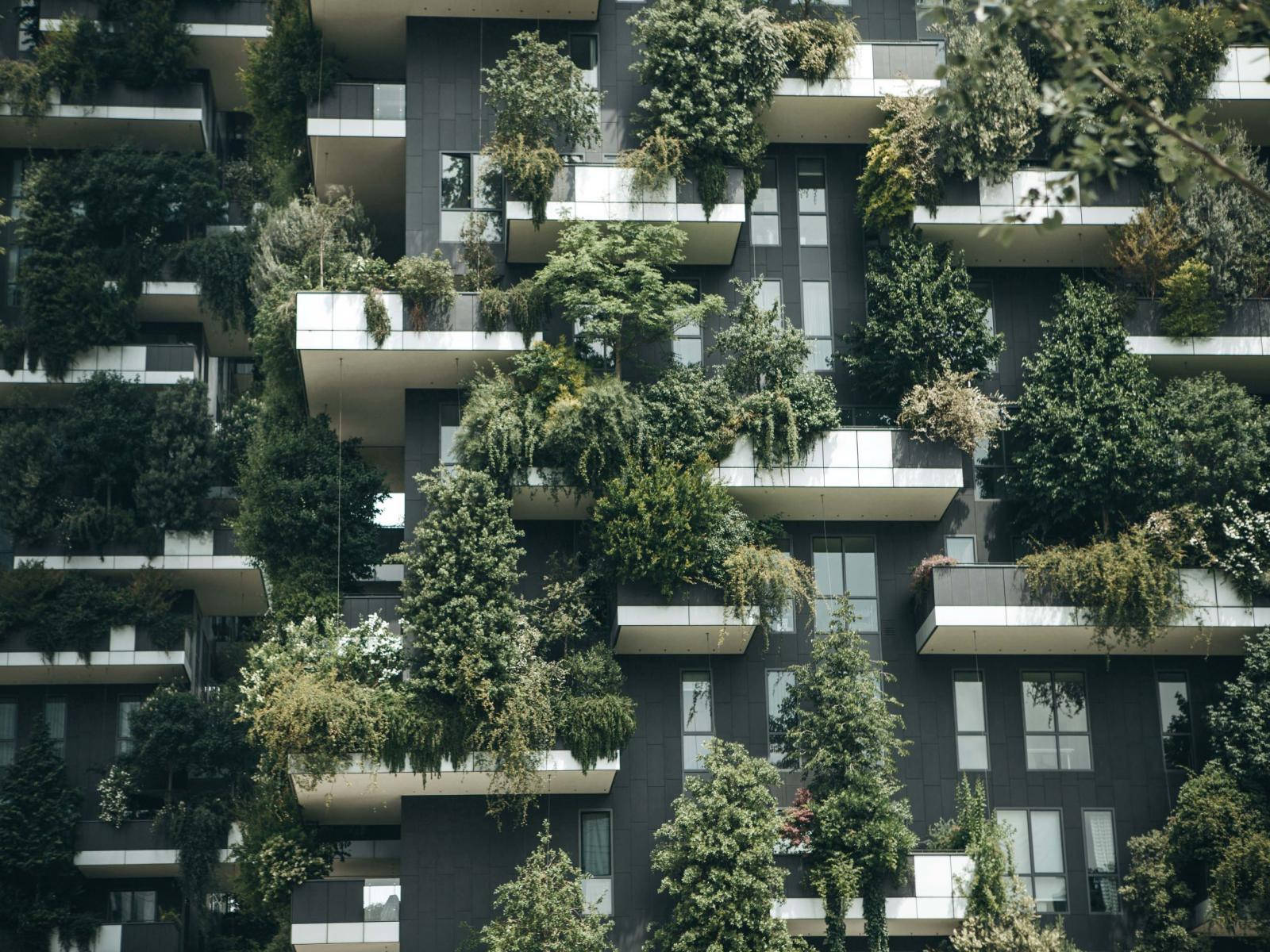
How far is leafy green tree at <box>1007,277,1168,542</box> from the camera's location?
113 feet

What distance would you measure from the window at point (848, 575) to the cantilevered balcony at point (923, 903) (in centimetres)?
503

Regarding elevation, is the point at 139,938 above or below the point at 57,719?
below

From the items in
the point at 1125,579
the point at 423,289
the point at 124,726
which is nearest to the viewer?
the point at 1125,579

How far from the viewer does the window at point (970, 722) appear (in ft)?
114

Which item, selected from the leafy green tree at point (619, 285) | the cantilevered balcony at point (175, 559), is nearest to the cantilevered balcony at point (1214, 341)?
the leafy green tree at point (619, 285)

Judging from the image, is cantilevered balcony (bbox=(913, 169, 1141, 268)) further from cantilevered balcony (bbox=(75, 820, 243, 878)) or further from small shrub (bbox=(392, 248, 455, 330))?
cantilevered balcony (bbox=(75, 820, 243, 878))

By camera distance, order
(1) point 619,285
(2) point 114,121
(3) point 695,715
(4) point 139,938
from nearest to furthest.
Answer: (1) point 619,285 < (3) point 695,715 < (4) point 139,938 < (2) point 114,121

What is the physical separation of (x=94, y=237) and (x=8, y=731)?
1247 centimetres

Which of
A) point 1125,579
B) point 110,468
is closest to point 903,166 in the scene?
point 1125,579

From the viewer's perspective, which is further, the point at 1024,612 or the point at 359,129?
the point at 359,129

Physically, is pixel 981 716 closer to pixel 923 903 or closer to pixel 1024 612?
pixel 1024 612

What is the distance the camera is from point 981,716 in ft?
115

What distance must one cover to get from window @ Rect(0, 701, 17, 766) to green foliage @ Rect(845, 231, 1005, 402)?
22.5m

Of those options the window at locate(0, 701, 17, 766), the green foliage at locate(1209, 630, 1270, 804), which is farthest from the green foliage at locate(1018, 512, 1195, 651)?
the window at locate(0, 701, 17, 766)
